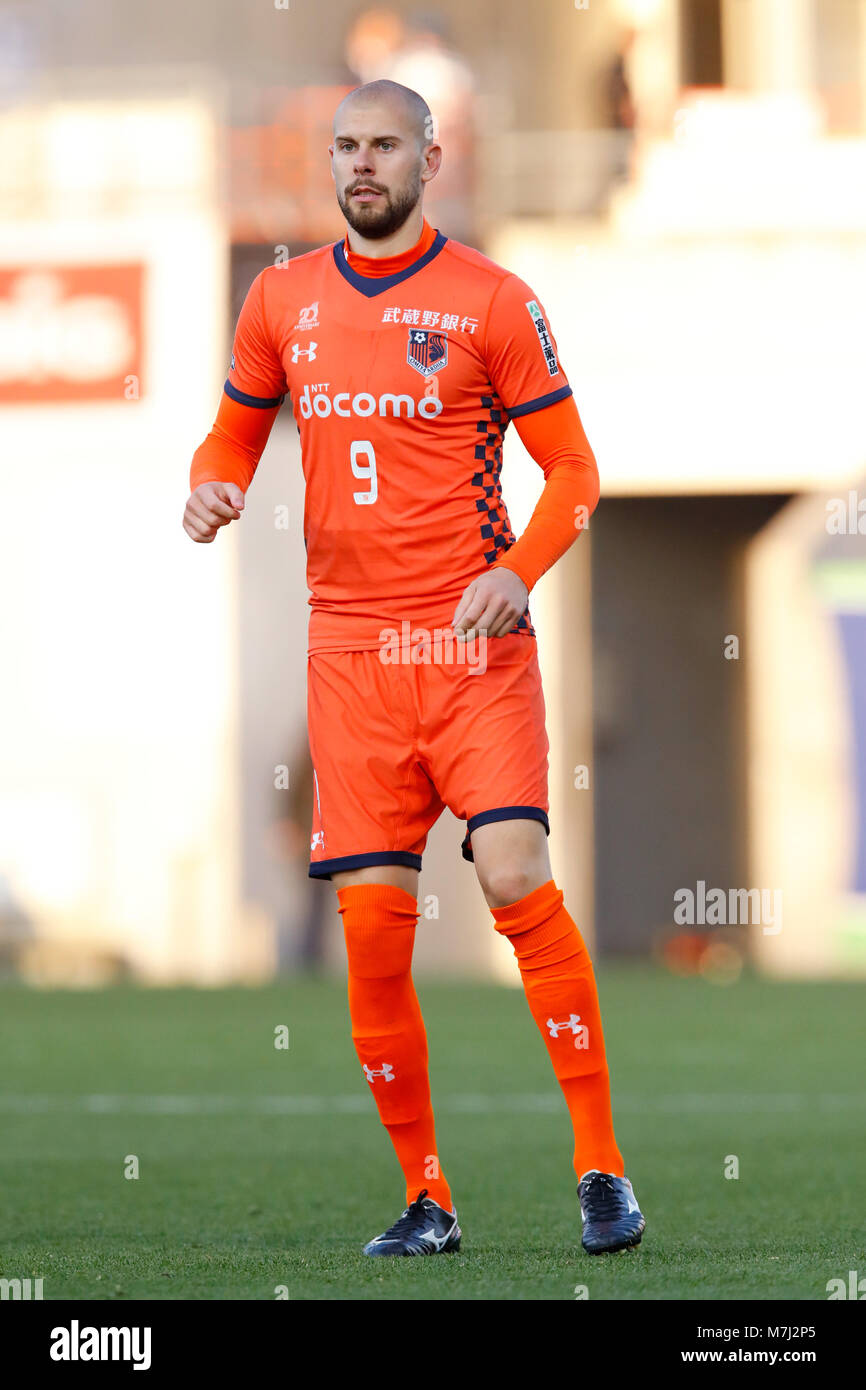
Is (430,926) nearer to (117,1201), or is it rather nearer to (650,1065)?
(650,1065)

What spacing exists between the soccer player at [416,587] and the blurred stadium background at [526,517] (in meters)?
8.20

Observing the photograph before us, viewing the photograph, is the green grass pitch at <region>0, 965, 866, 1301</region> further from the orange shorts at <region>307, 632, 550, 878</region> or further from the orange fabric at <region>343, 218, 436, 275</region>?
the orange fabric at <region>343, 218, 436, 275</region>

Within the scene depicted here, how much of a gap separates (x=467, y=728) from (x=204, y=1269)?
3.45ft

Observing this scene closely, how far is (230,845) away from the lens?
52.4 ft

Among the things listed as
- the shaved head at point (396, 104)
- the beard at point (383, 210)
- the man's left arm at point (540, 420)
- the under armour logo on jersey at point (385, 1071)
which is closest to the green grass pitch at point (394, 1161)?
the under armour logo on jersey at point (385, 1071)

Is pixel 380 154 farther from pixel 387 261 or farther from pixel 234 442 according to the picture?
pixel 234 442

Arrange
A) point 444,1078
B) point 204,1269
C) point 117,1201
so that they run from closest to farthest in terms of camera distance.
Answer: point 204,1269, point 117,1201, point 444,1078

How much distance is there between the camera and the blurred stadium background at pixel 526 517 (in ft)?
47.8

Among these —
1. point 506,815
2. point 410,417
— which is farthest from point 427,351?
point 506,815

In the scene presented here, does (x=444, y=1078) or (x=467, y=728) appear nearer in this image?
(x=467, y=728)

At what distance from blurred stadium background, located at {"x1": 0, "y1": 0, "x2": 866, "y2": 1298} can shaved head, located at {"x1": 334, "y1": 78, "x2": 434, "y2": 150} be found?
28.1ft

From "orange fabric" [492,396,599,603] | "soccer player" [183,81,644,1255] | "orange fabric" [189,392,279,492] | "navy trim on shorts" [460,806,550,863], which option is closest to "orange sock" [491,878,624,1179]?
"soccer player" [183,81,644,1255]

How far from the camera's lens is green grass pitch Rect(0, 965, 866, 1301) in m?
3.69
